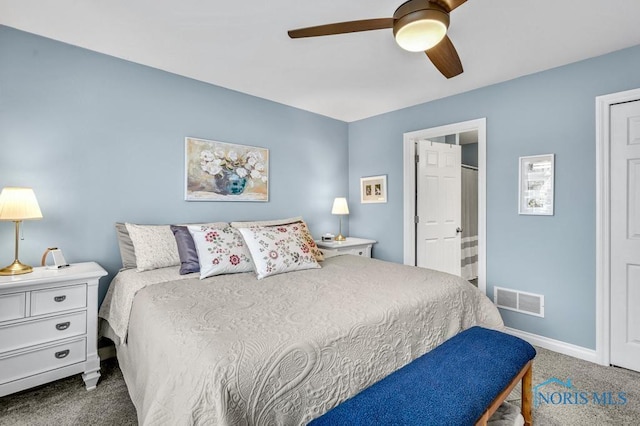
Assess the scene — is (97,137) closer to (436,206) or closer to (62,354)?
(62,354)

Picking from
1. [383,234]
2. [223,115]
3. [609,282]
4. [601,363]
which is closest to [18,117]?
[223,115]

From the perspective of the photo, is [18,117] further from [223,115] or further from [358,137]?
[358,137]

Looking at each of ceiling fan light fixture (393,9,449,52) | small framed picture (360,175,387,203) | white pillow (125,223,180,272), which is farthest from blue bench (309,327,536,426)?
small framed picture (360,175,387,203)

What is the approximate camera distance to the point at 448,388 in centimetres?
121

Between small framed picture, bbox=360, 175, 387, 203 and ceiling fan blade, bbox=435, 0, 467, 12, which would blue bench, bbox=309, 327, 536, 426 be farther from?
small framed picture, bbox=360, 175, 387, 203

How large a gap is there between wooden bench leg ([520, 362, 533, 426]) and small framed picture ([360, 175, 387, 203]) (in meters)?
2.48

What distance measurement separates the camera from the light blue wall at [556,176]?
8.07 feet

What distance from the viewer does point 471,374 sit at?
1.32m

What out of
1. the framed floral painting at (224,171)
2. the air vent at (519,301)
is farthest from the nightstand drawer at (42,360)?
the air vent at (519,301)

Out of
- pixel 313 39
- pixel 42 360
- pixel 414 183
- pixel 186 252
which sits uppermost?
pixel 313 39

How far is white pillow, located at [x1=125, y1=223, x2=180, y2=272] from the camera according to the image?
2.26 m

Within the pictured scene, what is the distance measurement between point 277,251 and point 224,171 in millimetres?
1241

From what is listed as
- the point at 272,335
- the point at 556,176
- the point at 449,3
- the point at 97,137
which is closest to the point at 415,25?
the point at 449,3

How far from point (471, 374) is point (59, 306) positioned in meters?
2.35
